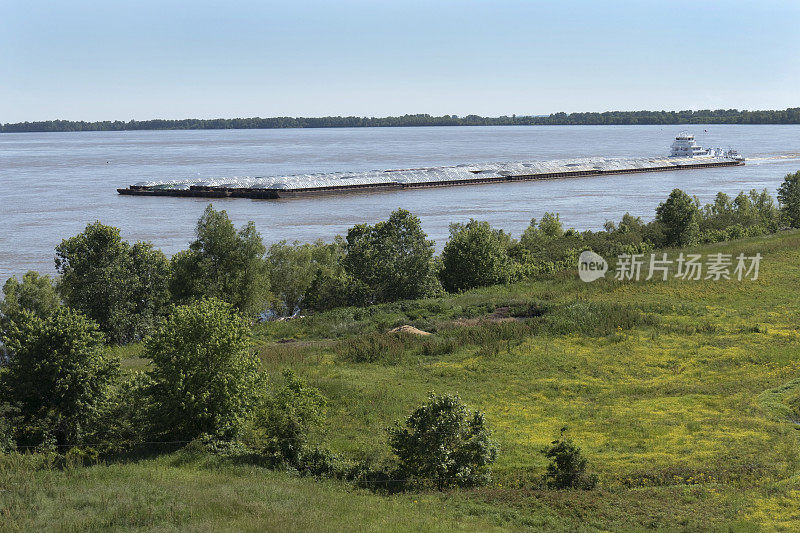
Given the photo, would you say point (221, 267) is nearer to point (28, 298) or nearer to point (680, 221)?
point (28, 298)

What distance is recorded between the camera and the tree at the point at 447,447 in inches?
809

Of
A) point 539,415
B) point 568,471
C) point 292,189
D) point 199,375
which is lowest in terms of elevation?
point 539,415

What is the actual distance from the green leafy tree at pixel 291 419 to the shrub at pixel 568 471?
6794 mm

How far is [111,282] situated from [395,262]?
17133 millimetres

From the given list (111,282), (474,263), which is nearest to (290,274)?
(474,263)

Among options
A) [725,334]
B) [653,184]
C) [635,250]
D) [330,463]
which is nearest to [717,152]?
[653,184]

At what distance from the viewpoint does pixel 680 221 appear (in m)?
67.8

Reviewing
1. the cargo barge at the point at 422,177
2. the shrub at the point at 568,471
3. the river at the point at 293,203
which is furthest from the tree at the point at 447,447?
the cargo barge at the point at 422,177

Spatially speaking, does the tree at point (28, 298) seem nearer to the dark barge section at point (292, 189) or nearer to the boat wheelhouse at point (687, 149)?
the dark barge section at point (292, 189)

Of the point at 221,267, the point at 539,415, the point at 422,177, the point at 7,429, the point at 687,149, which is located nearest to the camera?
the point at 7,429

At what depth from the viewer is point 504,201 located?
366 ft

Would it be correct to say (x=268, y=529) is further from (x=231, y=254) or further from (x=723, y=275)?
(x=723, y=275)

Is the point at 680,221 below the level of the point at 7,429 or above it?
above

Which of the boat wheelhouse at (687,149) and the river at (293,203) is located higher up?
the boat wheelhouse at (687,149)
